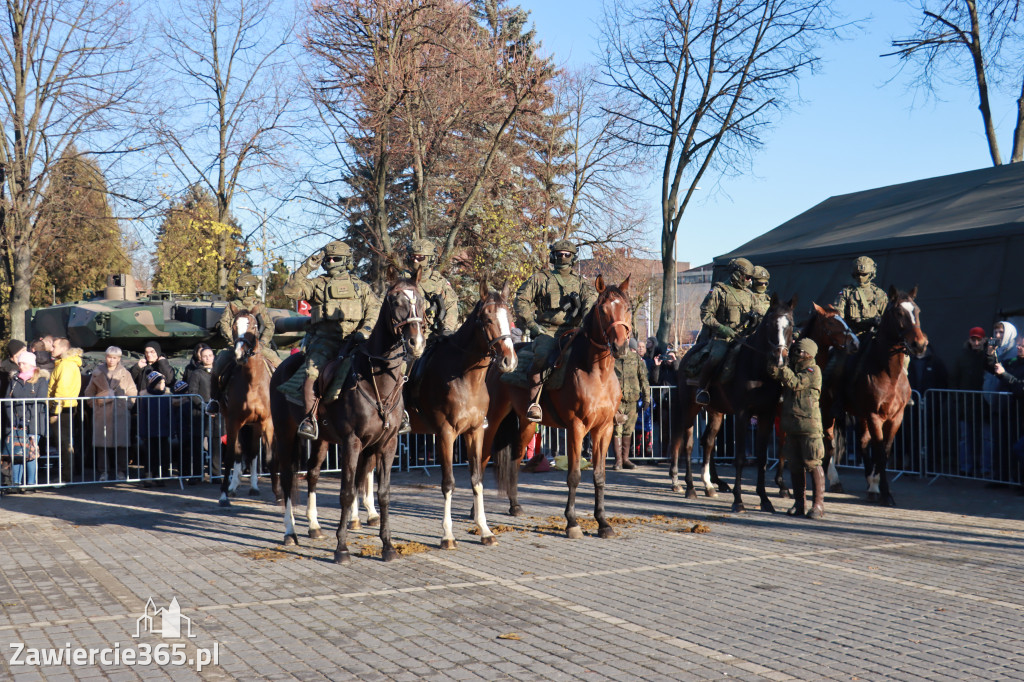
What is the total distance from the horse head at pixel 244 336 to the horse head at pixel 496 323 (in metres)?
4.16

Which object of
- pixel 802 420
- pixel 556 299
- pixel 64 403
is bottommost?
pixel 802 420

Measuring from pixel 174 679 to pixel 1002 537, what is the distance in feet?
26.9

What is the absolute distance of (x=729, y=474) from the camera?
625 inches

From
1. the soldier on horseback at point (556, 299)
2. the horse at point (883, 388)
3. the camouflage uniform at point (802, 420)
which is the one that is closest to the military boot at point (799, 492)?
the camouflage uniform at point (802, 420)

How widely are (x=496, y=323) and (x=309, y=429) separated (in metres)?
2.08

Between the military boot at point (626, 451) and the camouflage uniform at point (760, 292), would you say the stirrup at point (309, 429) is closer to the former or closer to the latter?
the camouflage uniform at point (760, 292)

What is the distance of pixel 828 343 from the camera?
41.1ft

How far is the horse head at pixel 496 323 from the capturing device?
885 centimetres

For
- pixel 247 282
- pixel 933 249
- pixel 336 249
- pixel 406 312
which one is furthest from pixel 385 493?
pixel 933 249

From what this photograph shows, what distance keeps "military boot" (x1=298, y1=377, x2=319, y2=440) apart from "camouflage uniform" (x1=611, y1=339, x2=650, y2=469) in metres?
6.50

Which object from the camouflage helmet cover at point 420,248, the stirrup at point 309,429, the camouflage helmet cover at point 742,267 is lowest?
the stirrup at point 309,429

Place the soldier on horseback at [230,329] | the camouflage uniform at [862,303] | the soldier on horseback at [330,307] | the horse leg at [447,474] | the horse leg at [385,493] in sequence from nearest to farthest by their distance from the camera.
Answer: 1. the horse leg at [385,493]
2. the horse leg at [447,474]
3. the soldier on horseback at [330,307]
4. the soldier on horseback at [230,329]
5. the camouflage uniform at [862,303]

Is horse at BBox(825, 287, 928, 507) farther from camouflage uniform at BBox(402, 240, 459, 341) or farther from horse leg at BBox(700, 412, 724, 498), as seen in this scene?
camouflage uniform at BBox(402, 240, 459, 341)

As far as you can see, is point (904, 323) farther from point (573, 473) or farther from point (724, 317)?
point (573, 473)
